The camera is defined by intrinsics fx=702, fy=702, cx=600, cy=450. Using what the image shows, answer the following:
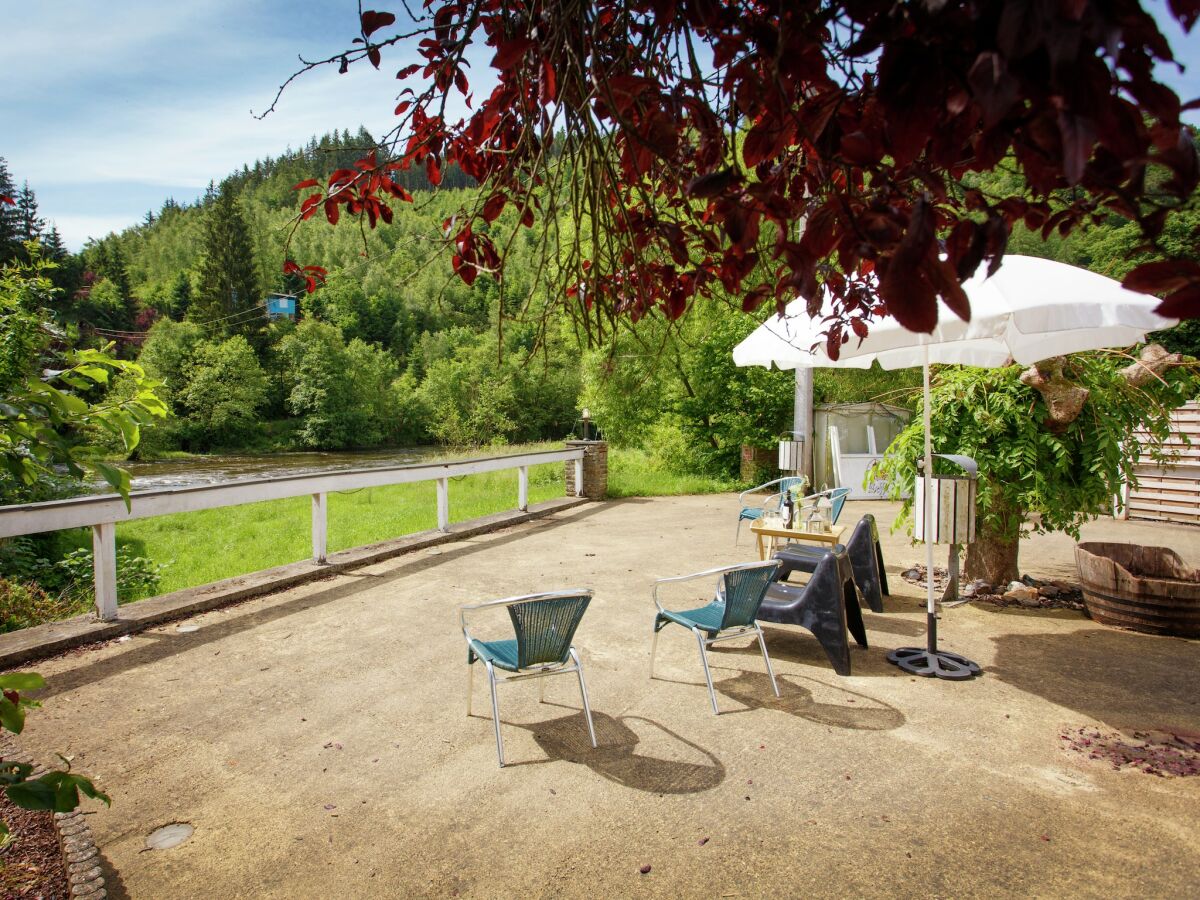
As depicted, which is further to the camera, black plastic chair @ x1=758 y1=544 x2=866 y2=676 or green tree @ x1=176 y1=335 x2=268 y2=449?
green tree @ x1=176 y1=335 x2=268 y2=449

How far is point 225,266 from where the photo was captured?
57.3 m

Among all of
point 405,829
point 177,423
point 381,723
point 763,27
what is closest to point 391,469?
point 381,723

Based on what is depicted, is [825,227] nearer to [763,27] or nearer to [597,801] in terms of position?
[763,27]

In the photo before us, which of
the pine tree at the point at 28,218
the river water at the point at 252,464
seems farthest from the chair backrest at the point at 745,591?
the pine tree at the point at 28,218

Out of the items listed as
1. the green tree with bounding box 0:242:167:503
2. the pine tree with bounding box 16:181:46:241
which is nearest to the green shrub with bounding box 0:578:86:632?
the green tree with bounding box 0:242:167:503

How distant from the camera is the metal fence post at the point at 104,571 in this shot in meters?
4.68

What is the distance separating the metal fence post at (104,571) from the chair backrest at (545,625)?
10.3 feet

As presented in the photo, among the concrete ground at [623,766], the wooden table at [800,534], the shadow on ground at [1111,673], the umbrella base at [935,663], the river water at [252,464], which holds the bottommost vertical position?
the river water at [252,464]

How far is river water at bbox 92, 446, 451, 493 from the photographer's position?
90.8 ft

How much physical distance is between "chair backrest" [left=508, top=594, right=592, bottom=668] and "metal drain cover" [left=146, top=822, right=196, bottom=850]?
4.84ft

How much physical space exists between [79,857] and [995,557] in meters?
6.42

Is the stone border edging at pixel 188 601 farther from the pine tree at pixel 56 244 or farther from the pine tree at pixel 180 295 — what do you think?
the pine tree at pixel 180 295

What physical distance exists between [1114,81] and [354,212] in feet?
5.90

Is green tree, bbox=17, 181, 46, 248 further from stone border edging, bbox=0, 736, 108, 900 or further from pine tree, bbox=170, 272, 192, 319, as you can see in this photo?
stone border edging, bbox=0, 736, 108, 900
